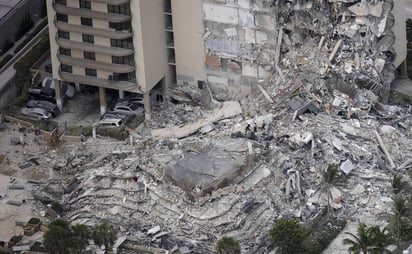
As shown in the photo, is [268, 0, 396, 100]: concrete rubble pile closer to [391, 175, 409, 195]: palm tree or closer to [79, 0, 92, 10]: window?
[391, 175, 409, 195]: palm tree

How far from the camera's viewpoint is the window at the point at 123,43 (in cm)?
11119

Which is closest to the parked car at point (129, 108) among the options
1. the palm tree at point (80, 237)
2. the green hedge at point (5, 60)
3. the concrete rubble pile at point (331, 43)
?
the concrete rubble pile at point (331, 43)

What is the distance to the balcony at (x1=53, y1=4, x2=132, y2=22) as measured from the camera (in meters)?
110

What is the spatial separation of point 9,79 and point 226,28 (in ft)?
62.8

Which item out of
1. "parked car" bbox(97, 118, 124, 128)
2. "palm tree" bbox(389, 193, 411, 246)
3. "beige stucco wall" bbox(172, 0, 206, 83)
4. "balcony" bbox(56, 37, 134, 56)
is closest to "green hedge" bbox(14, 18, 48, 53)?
"balcony" bbox(56, 37, 134, 56)

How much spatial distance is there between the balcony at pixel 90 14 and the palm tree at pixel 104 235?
1936 centimetres

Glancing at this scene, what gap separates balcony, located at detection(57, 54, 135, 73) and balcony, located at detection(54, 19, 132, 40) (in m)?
2.39

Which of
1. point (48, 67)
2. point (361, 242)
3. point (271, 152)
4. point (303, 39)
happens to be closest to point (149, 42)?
point (303, 39)

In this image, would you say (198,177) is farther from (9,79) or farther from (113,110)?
(9,79)

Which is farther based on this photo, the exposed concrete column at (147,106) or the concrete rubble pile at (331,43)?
the exposed concrete column at (147,106)

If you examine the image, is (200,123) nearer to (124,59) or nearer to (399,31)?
(124,59)

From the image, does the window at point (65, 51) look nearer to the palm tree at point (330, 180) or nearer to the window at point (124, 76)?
the window at point (124, 76)

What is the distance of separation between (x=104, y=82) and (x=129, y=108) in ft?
9.55

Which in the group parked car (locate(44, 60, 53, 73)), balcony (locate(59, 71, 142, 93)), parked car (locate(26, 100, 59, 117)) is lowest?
parked car (locate(26, 100, 59, 117))
